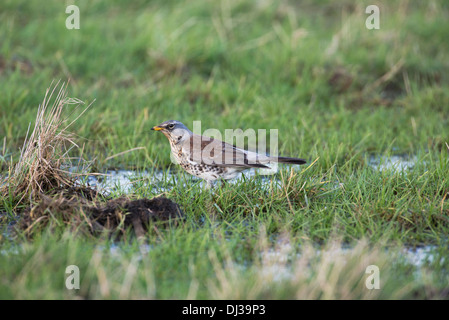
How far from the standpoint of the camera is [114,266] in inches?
156

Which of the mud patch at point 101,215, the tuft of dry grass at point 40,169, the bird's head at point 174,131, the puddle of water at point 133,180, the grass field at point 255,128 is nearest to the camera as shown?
the grass field at point 255,128

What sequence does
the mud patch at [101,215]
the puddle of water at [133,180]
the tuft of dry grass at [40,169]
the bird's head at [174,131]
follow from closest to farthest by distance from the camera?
the mud patch at [101,215]
the tuft of dry grass at [40,169]
the puddle of water at [133,180]
the bird's head at [174,131]

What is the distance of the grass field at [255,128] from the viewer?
388 centimetres

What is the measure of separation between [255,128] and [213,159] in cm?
198

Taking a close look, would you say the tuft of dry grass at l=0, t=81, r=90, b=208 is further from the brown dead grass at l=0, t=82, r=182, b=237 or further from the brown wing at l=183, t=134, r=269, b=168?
the brown wing at l=183, t=134, r=269, b=168

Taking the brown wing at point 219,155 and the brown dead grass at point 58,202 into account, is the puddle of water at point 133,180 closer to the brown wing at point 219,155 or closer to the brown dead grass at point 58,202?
the brown wing at point 219,155

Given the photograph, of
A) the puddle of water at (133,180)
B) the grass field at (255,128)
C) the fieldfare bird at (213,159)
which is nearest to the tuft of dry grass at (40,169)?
the grass field at (255,128)

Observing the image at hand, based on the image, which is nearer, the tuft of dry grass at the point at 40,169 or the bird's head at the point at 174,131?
the tuft of dry grass at the point at 40,169

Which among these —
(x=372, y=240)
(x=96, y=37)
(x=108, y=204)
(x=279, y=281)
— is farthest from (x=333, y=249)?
(x=96, y=37)

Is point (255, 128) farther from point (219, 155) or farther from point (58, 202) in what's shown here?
point (58, 202)

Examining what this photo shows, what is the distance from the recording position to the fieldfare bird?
5566 mm

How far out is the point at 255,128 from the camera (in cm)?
746

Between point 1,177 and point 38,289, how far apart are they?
2008mm
